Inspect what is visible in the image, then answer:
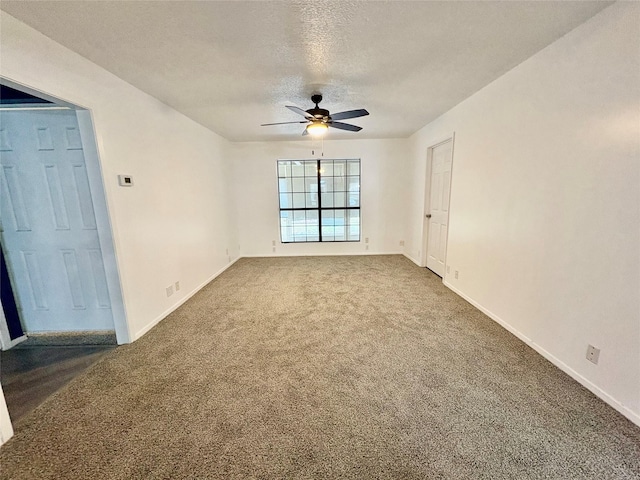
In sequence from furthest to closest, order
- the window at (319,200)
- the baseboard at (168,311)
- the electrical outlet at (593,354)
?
the window at (319,200) → the baseboard at (168,311) → the electrical outlet at (593,354)

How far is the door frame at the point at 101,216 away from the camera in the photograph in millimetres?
2160

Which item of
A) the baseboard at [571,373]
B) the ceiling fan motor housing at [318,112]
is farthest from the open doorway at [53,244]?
the baseboard at [571,373]

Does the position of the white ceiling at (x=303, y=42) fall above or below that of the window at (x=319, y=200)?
above

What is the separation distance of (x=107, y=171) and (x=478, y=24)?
305 centimetres

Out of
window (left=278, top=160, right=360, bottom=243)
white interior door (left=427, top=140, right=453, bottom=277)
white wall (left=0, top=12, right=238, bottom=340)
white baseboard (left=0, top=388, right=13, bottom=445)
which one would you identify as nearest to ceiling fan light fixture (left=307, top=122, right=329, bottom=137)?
white wall (left=0, top=12, right=238, bottom=340)

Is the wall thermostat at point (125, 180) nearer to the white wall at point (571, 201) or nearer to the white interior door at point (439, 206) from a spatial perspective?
the white wall at point (571, 201)

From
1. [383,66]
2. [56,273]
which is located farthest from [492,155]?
[56,273]

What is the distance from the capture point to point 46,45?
70.5 inches

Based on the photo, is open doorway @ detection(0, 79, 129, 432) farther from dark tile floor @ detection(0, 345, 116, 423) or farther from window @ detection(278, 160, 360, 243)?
window @ detection(278, 160, 360, 243)

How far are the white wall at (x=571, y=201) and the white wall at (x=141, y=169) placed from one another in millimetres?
→ 3620

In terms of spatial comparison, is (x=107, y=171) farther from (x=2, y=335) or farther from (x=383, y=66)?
(x=383, y=66)

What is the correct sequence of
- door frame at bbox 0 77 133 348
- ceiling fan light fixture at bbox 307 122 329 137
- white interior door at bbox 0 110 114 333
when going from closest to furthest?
1. door frame at bbox 0 77 133 348
2. white interior door at bbox 0 110 114 333
3. ceiling fan light fixture at bbox 307 122 329 137

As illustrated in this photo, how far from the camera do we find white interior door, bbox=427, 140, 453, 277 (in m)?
3.92

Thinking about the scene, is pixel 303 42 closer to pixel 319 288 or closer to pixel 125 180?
pixel 125 180
